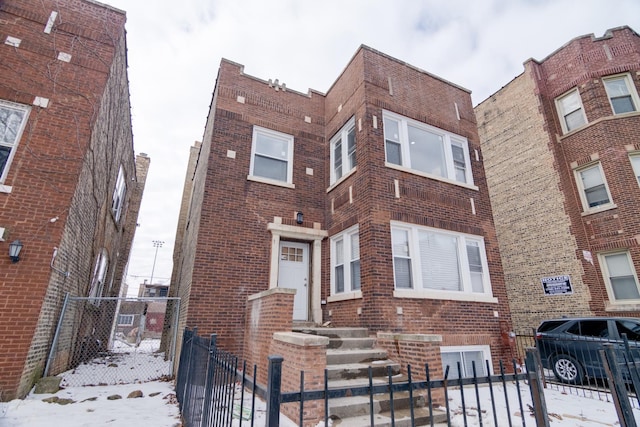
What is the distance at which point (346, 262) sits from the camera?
28.1ft

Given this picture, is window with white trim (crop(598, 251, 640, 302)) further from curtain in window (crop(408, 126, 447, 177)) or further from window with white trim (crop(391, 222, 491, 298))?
curtain in window (crop(408, 126, 447, 177))

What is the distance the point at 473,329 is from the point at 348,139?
617 cm

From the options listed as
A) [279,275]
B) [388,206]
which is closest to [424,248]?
[388,206]

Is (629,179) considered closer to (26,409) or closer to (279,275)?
(279,275)

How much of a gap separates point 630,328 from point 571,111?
936cm

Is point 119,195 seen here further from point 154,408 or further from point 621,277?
point 621,277

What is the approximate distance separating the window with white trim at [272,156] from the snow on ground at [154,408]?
5.86 m

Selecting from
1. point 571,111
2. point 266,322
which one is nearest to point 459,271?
point 266,322

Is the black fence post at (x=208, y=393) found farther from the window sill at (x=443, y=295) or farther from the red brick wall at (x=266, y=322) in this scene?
the window sill at (x=443, y=295)

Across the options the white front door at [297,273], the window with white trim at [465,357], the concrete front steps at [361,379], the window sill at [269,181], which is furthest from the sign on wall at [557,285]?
the window sill at [269,181]

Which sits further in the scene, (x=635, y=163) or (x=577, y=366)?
(x=635, y=163)

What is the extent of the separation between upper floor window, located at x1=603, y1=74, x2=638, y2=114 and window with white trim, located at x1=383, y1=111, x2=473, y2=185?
6830mm

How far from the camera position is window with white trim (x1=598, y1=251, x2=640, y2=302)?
10484 millimetres

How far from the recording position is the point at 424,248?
8320 mm
